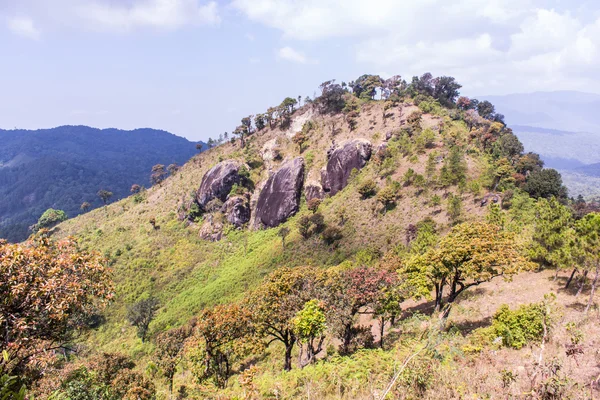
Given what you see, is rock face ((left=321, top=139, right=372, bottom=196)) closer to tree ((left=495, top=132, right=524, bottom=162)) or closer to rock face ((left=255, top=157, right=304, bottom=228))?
rock face ((left=255, top=157, right=304, bottom=228))

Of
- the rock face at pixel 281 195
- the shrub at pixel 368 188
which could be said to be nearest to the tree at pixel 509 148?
the shrub at pixel 368 188

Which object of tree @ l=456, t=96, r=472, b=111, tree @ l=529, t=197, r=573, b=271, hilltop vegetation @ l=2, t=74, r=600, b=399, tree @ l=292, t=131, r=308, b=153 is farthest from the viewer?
tree @ l=456, t=96, r=472, b=111

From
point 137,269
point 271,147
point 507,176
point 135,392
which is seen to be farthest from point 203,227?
point 507,176

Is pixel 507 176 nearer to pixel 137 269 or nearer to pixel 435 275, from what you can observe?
pixel 435 275

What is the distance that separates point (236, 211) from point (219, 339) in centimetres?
4197

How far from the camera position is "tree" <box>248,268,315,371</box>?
1775 cm

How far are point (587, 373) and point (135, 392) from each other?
1944 centimetres

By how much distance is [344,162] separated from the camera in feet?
186

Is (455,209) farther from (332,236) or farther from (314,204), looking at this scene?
(314,204)

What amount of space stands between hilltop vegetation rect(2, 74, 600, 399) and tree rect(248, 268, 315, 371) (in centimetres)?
11

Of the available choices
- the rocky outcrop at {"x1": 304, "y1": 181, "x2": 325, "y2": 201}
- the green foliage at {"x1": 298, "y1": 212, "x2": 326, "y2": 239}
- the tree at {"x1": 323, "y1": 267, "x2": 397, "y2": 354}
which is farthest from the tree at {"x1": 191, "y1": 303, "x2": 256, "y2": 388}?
the rocky outcrop at {"x1": 304, "y1": 181, "x2": 325, "y2": 201}

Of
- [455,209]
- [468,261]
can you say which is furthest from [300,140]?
[468,261]

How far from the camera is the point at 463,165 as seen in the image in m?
41.1

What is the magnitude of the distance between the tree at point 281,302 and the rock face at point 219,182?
4693cm
